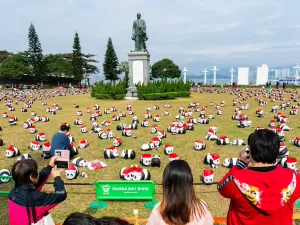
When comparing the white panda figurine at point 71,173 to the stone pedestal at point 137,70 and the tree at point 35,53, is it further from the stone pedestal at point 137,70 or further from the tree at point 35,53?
the tree at point 35,53

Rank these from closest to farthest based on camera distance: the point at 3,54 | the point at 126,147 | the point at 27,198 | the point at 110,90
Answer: the point at 27,198 < the point at 126,147 < the point at 110,90 < the point at 3,54

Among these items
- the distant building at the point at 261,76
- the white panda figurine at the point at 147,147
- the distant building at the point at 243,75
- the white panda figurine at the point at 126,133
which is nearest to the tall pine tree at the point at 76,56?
Answer: the distant building at the point at 243,75

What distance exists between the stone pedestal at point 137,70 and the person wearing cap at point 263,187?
2969 centimetres

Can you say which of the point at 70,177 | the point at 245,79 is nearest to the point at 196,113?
the point at 70,177

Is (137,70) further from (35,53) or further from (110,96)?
(35,53)

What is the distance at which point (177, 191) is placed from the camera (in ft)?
9.46

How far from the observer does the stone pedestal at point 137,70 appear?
32.0 m

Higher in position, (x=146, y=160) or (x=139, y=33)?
(x=139, y=33)

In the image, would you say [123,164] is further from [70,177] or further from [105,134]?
[105,134]

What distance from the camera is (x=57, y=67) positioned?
8212cm

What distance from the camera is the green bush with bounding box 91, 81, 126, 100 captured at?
3281 cm

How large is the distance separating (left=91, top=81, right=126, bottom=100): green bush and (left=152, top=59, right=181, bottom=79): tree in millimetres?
74120

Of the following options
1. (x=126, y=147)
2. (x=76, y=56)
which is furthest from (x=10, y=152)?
(x=76, y=56)

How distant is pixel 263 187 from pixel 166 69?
10752cm
